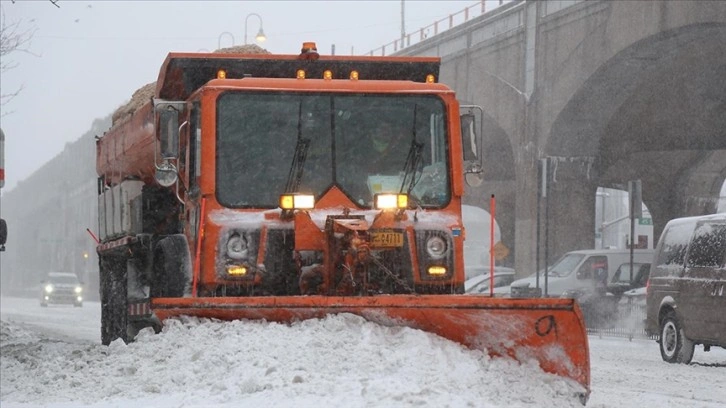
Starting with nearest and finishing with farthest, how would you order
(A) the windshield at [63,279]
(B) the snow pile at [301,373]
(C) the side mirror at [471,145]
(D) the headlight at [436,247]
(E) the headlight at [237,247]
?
(B) the snow pile at [301,373] → (E) the headlight at [237,247] → (D) the headlight at [436,247] → (C) the side mirror at [471,145] → (A) the windshield at [63,279]

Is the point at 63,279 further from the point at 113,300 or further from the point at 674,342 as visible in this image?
the point at 674,342

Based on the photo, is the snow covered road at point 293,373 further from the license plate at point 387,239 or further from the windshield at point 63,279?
the windshield at point 63,279

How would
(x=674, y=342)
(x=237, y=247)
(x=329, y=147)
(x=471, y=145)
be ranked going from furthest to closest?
(x=674, y=342), (x=471, y=145), (x=329, y=147), (x=237, y=247)

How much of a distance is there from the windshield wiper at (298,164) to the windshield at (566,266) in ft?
58.4

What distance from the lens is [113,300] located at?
51.9 ft

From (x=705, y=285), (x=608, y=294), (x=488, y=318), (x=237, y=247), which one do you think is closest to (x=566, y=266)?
(x=608, y=294)

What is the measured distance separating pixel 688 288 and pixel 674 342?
2.77ft

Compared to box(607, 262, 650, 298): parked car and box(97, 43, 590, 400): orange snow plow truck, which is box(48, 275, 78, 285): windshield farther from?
box(97, 43, 590, 400): orange snow plow truck

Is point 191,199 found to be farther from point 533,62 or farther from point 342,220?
point 533,62

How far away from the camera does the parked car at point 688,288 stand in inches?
645

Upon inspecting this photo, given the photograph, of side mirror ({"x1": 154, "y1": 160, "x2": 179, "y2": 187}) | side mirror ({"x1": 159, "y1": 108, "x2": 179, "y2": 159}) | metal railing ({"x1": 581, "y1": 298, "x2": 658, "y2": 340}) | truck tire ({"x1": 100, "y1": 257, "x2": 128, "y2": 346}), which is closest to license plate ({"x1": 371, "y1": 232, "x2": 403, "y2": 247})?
side mirror ({"x1": 159, "y1": 108, "x2": 179, "y2": 159})

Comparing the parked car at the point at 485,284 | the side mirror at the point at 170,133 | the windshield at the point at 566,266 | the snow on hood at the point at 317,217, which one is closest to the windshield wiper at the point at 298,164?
the snow on hood at the point at 317,217

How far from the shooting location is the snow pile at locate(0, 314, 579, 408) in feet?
28.4

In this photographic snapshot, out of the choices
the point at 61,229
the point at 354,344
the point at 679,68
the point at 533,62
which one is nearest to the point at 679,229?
the point at 354,344
